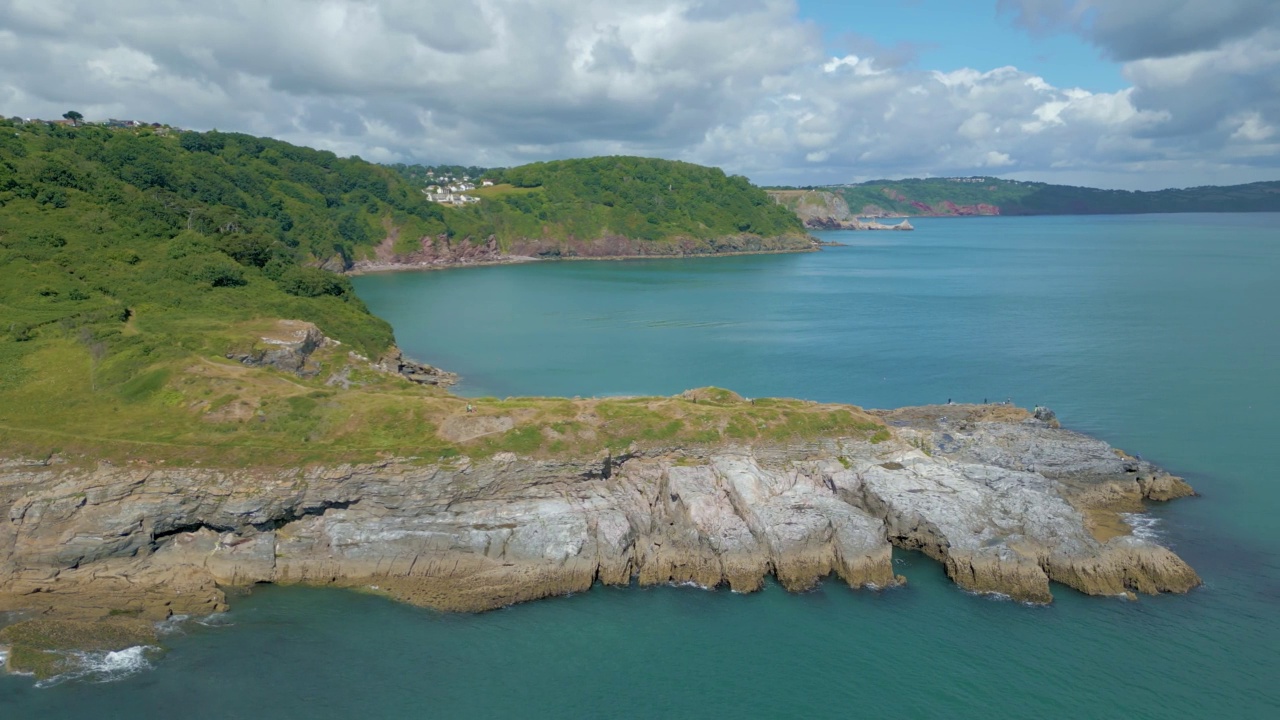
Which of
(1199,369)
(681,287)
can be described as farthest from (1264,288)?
(681,287)

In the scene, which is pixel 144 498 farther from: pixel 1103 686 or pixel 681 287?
pixel 681 287

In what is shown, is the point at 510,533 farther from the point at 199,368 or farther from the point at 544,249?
the point at 544,249

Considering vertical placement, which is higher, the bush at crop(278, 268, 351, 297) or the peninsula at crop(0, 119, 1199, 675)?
the bush at crop(278, 268, 351, 297)

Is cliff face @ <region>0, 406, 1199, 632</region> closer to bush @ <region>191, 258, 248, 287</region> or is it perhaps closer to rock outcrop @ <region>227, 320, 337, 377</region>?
rock outcrop @ <region>227, 320, 337, 377</region>

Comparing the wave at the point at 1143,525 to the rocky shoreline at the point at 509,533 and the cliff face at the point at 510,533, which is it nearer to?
the rocky shoreline at the point at 509,533

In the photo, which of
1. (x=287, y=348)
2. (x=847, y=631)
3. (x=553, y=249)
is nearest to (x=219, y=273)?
(x=287, y=348)

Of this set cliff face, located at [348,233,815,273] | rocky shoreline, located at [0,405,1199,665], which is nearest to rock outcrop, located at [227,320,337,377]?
rocky shoreline, located at [0,405,1199,665]

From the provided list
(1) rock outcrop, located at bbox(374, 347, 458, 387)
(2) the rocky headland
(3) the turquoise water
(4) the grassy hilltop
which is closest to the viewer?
(3) the turquoise water
